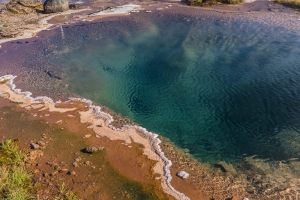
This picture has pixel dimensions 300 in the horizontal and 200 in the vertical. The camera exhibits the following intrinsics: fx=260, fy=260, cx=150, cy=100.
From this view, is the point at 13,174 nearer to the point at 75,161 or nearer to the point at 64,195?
the point at 64,195

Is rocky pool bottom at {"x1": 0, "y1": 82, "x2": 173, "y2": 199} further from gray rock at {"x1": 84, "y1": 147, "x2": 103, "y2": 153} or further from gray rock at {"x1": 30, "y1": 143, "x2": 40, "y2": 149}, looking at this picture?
gray rock at {"x1": 84, "y1": 147, "x2": 103, "y2": 153}

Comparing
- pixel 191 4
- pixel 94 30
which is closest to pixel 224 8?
pixel 191 4

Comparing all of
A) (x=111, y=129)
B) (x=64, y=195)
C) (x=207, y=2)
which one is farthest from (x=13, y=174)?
(x=207, y=2)

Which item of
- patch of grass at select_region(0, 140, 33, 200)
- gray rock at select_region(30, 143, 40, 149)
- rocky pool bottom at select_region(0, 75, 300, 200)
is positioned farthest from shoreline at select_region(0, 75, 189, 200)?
patch of grass at select_region(0, 140, 33, 200)

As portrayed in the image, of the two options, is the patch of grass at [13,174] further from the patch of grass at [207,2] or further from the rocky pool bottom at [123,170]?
the patch of grass at [207,2]

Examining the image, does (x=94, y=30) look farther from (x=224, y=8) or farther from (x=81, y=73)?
(x=224, y=8)
